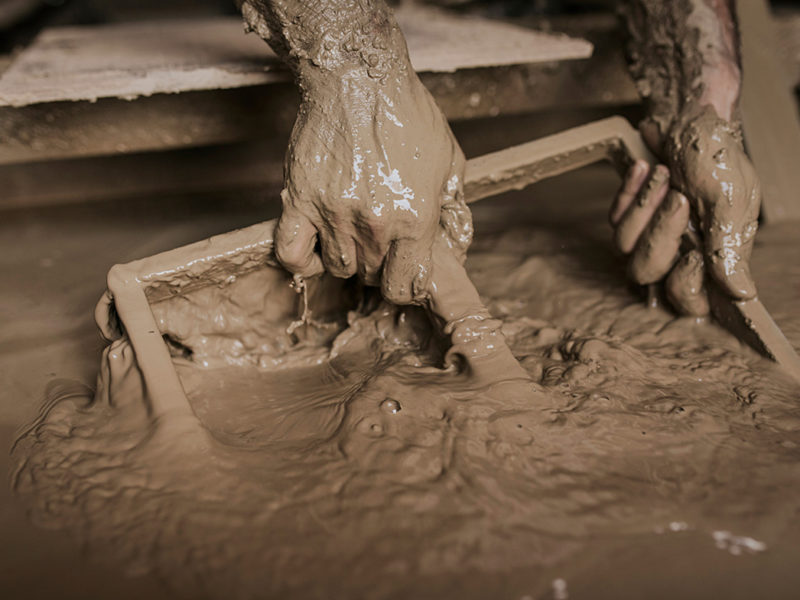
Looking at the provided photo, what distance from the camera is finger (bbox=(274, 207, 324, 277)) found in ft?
4.78

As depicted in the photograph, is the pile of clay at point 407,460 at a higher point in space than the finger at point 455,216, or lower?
lower

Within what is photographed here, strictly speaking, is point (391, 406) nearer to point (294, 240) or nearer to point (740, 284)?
point (294, 240)

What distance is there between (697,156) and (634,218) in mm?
235

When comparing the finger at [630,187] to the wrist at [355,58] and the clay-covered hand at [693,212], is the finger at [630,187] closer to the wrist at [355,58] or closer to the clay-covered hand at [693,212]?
the clay-covered hand at [693,212]

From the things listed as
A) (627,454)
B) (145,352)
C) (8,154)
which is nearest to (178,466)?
(145,352)

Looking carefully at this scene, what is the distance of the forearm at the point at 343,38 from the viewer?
4.70ft

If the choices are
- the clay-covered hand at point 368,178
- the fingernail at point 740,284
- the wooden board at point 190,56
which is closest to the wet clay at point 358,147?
the clay-covered hand at point 368,178

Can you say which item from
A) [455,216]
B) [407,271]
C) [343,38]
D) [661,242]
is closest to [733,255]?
[661,242]

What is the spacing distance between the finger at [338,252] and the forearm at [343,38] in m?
0.33

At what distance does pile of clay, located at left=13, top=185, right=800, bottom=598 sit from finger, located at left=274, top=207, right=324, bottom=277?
0.31m

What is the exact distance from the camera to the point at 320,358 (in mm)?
1759

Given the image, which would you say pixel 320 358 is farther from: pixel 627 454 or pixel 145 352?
pixel 627 454

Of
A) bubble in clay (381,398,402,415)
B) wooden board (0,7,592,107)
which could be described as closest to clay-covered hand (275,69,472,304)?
bubble in clay (381,398,402,415)

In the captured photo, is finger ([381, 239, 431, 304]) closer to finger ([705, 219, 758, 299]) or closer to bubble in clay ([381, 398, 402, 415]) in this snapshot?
bubble in clay ([381, 398, 402, 415])
